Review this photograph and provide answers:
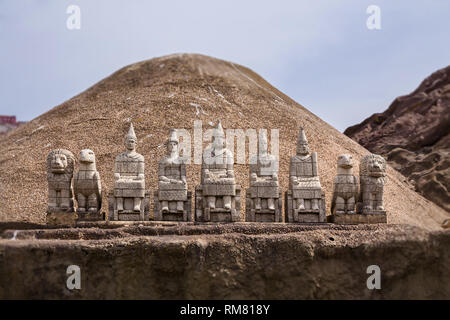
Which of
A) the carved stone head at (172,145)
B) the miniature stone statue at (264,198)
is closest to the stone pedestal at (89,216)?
the carved stone head at (172,145)

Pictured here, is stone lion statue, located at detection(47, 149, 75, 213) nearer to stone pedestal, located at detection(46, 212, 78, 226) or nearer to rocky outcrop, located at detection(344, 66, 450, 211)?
stone pedestal, located at detection(46, 212, 78, 226)

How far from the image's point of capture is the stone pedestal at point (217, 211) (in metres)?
12.3

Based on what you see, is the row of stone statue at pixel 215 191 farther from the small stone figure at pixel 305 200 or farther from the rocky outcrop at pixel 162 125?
the rocky outcrop at pixel 162 125

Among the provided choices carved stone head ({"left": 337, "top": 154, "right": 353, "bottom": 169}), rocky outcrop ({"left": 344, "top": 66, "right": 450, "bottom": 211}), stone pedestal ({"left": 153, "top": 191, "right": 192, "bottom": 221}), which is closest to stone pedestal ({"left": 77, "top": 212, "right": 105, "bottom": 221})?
stone pedestal ({"left": 153, "top": 191, "right": 192, "bottom": 221})

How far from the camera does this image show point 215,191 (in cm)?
1235

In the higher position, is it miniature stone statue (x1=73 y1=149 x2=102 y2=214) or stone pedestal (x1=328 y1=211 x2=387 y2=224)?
miniature stone statue (x1=73 y1=149 x2=102 y2=214)

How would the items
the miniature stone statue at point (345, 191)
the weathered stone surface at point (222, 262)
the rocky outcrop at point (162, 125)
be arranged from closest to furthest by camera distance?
the weathered stone surface at point (222, 262) < the miniature stone statue at point (345, 191) < the rocky outcrop at point (162, 125)

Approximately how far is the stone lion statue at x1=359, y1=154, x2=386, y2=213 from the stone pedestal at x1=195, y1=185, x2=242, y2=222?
318 centimetres

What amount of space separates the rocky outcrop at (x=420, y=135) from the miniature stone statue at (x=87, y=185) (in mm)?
14938

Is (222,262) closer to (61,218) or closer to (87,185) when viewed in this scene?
(87,185)

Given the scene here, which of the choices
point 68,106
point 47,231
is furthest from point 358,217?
point 68,106

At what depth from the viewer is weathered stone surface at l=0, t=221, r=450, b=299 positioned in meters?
9.76

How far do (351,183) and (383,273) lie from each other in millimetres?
2861
